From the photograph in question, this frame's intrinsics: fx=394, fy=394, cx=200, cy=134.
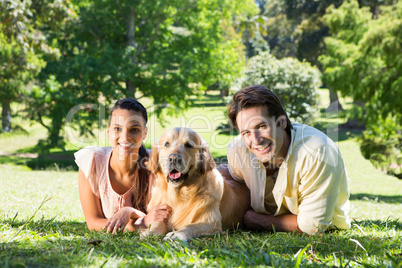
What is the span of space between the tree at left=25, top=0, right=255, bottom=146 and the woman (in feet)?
40.6

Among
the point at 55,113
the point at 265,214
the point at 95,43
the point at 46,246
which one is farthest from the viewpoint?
the point at 95,43

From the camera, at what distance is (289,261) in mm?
2471

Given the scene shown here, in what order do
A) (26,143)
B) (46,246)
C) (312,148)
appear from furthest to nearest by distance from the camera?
(26,143)
(312,148)
(46,246)

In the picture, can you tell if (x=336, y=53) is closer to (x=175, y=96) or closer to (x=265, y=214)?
(x=175, y=96)

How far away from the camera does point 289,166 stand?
141 inches

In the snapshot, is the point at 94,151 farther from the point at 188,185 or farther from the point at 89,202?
the point at 188,185

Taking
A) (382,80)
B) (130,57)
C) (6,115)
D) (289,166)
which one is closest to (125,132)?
(289,166)

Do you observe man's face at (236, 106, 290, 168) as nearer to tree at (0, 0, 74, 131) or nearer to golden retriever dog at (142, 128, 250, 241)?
golden retriever dog at (142, 128, 250, 241)

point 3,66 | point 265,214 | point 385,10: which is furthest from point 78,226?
point 3,66

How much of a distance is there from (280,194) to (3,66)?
13.4 m

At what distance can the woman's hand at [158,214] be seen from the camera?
3.61 m

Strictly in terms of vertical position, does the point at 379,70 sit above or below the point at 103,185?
above

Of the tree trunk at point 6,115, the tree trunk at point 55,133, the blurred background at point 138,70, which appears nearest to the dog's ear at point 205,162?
the blurred background at point 138,70

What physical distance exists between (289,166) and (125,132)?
158 centimetres
